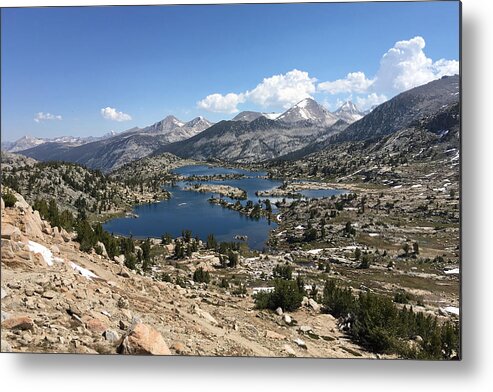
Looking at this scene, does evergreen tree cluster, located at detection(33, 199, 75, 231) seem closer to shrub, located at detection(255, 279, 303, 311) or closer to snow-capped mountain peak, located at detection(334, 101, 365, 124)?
shrub, located at detection(255, 279, 303, 311)

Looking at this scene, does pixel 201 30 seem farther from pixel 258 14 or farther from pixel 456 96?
pixel 456 96

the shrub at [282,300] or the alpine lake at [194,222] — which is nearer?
the shrub at [282,300]

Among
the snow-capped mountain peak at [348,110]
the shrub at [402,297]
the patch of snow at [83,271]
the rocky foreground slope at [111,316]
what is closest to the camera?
the rocky foreground slope at [111,316]

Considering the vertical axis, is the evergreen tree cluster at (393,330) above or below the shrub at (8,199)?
below

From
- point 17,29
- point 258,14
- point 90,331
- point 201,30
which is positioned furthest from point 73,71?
point 90,331

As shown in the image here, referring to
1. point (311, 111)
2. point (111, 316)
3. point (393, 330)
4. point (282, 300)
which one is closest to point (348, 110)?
point (282, 300)

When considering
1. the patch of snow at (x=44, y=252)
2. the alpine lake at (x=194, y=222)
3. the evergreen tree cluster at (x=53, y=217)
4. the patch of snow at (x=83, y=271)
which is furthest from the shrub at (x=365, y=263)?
the patch of snow at (x=44, y=252)

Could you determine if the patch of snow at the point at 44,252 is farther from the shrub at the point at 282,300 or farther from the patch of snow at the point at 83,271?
the shrub at the point at 282,300
